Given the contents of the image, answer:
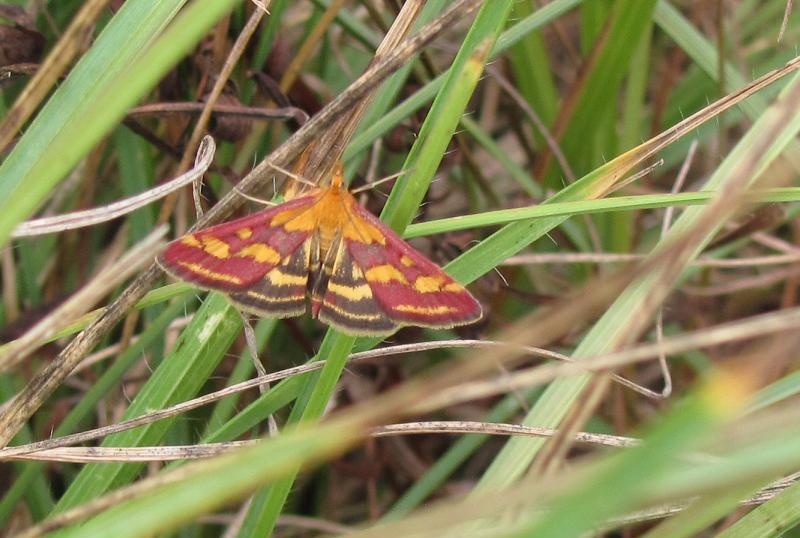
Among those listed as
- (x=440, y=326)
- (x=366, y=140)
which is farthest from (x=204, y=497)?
(x=366, y=140)

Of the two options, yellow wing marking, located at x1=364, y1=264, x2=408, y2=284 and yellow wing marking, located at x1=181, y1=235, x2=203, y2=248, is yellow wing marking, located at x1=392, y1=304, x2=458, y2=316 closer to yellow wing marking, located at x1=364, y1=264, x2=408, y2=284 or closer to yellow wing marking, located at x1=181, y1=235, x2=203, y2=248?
yellow wing marking, located at x1=364, y1=264, x2=408, y2=284

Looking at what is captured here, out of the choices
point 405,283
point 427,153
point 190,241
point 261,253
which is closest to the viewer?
point 427,153

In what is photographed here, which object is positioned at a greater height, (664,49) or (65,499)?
(65,499)

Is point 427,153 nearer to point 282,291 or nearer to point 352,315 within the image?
point 352,315

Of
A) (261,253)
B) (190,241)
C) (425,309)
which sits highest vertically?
(190,241)

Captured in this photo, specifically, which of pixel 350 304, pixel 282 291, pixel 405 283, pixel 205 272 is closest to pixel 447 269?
pixel 405 283

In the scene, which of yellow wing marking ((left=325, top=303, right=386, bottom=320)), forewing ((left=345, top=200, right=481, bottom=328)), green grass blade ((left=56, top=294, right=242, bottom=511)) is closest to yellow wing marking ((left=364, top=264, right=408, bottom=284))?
forewing ((left=345, top=200, right=481, bottom=328))

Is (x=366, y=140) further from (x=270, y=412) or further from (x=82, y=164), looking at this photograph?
(x=82, y=164)
